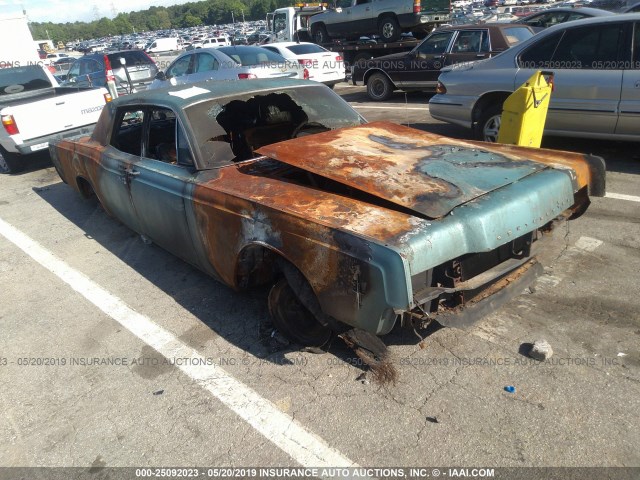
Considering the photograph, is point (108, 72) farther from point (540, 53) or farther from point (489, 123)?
point (540, 53)

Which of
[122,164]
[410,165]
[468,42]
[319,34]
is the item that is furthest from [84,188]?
[319,34]

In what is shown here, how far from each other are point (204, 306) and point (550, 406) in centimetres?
242

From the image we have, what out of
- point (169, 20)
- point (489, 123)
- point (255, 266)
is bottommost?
point (489, 123)

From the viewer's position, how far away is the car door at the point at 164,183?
345 centimetres

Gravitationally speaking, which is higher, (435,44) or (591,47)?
(591,47)

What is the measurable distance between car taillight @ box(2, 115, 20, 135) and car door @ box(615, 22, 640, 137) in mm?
8336

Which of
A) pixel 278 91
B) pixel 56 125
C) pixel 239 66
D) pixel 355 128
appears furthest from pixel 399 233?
pixel 239 66

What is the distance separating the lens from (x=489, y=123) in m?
6.35

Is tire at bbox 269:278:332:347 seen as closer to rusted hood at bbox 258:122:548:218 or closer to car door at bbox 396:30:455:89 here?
rusted hood at bbox 258:122:548:218

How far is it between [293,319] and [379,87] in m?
9.24

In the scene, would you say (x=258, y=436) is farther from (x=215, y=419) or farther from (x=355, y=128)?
(x=355, y=128)

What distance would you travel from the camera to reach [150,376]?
299 cm

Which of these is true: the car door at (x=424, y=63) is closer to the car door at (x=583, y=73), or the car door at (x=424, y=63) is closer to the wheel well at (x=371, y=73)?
the wheel well at (x=371, y=73)

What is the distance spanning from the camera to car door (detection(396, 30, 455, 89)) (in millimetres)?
9605
